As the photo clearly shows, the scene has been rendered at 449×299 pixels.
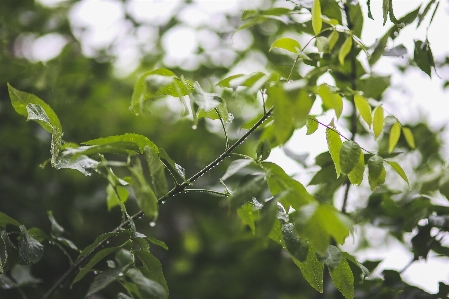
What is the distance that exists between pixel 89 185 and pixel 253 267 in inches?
30.9

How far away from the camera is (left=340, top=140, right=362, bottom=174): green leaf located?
0.61 m

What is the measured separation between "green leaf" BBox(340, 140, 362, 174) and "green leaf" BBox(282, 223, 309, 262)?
0.12 m

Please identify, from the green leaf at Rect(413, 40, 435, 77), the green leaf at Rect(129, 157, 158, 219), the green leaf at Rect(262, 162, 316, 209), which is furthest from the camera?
the green leaf at Rect(413, 40, 435, 77)

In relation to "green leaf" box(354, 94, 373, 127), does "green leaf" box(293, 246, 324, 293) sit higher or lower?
lower

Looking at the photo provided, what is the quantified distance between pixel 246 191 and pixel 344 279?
10.2 inches

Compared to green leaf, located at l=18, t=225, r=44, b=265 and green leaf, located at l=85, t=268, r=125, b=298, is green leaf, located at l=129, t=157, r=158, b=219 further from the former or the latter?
green leaf, located at l=18, t=225, r=44, b=265

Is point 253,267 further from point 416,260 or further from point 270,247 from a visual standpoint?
point 416,260

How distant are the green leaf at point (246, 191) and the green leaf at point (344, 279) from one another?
221mm

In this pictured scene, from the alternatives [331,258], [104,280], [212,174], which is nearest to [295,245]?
[331,258]

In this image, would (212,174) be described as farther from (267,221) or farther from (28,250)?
(267,221)

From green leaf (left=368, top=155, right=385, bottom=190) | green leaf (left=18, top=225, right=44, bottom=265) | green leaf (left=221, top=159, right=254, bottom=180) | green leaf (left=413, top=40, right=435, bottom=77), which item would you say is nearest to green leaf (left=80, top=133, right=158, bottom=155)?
A: green leaf (left=221, top=159, right=254, bottom=180)

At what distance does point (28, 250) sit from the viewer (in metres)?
0.75

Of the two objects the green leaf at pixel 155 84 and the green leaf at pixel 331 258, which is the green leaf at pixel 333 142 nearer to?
the green leaf at pixel 331 258

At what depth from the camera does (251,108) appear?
89.1 inches
